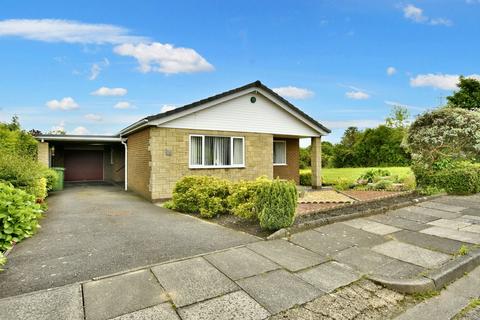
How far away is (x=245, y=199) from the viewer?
7051 mm

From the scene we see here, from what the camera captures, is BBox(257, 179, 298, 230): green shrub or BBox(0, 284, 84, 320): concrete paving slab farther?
BBox(257, 179, 298, 230): green shrub

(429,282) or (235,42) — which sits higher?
(235,42)

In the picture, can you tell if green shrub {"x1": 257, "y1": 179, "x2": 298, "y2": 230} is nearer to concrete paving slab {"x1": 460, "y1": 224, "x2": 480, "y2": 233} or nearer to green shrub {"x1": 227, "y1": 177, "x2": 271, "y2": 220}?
green shrub {"x1": 227, "y1": 177, "x2": 271, "y2": 220}

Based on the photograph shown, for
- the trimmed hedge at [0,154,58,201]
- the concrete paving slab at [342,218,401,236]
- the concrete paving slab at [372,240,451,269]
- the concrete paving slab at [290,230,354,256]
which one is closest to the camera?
the concrete paving slab at [372,240,451,269]

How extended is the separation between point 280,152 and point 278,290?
46.3ft

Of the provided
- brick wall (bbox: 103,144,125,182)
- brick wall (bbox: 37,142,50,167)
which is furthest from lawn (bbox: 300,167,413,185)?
brick wall (bbox: 37,142,50,167)

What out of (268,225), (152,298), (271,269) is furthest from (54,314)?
(268,225)

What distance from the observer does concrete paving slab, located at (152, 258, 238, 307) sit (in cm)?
326

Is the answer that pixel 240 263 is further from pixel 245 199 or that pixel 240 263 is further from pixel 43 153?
pixel 43 153

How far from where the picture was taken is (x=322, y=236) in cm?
570

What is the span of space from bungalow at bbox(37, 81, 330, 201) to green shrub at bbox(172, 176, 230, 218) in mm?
2221

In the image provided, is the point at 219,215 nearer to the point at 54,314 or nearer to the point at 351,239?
the point at 351,239

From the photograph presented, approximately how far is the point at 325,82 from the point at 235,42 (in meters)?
5.39

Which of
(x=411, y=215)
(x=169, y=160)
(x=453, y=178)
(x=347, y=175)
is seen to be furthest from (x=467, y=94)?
(x=169, y=160)
